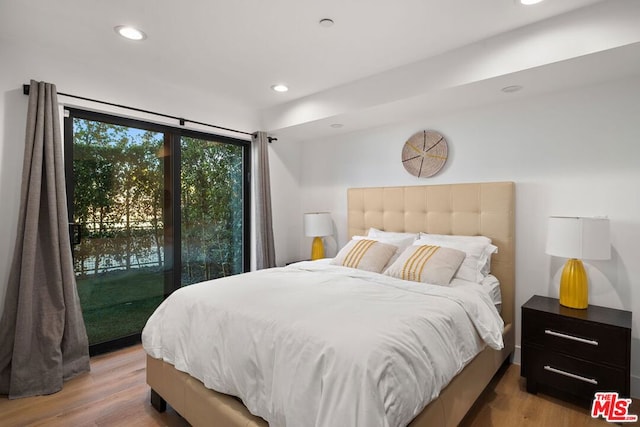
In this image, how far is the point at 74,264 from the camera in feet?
8.98

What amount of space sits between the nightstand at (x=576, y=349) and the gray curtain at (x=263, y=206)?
2574 millimetres

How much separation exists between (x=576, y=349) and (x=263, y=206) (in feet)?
9.95

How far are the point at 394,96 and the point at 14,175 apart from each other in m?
2.94

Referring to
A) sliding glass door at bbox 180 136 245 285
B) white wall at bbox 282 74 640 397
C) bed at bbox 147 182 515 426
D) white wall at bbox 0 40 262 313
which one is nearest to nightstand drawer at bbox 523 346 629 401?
bed at bbox 147 182 515 426

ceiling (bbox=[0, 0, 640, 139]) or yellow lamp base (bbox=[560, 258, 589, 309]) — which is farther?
yellow lamp base (bbox=[560, 258, 589, 309])

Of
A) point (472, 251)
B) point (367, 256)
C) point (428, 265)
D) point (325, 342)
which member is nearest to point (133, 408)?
point (325, 342)

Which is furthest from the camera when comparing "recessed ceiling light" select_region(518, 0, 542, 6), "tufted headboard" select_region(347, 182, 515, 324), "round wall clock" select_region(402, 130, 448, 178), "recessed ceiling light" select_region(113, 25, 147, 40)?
"round wall clock" select_region(402, 130, 448, 178)

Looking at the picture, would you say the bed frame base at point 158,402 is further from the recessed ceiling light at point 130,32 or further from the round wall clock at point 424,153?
the round wall clock at point 424,153

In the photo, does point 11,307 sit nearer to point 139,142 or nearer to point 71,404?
point 71,404

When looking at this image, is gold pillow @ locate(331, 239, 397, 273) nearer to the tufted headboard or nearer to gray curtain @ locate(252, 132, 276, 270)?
the tufted headboard

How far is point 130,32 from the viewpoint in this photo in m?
2.25

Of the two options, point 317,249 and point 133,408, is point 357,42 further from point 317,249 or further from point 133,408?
point 133,408

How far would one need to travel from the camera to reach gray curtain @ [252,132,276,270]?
3830mm

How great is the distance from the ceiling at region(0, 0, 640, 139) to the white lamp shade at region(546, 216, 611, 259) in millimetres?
1004
